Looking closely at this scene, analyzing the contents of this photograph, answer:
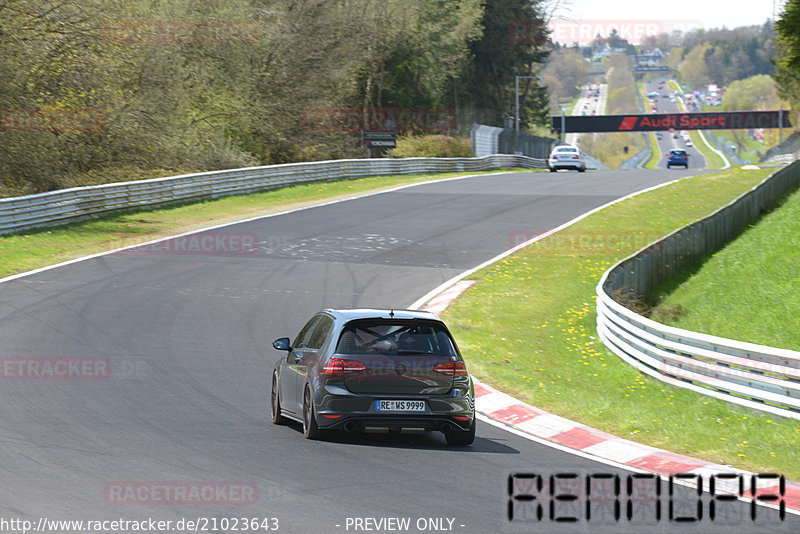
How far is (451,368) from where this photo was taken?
33.6 feet

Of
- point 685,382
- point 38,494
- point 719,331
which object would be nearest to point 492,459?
point 38,494

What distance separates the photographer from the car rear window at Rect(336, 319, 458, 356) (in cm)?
1024

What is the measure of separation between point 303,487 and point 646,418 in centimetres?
546

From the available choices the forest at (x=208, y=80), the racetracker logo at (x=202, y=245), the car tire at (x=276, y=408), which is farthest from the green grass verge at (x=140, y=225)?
the car tire at (x=276, y=408)

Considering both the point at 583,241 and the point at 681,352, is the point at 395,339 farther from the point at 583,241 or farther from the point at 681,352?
the point at 583,241

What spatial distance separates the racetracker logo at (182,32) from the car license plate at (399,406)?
27.2 m

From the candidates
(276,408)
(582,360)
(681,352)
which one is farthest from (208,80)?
(276,408)

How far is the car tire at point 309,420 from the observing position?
1015 cm

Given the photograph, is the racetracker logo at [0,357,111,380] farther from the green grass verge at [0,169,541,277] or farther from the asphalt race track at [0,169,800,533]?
the green grass verge at [0,169,541,277]

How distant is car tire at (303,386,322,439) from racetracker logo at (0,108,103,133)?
23.2m

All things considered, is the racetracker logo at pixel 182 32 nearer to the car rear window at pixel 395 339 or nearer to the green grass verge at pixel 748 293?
the green grass verge at pixel 748 293

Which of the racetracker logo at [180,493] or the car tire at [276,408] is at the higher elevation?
the racetracker logo at [180,493]

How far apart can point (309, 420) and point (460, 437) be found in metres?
1.52

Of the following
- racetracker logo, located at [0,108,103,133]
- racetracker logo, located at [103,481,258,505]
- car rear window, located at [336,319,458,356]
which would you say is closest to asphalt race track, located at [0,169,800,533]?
racetracker logo, located at [103,481,258,505]
